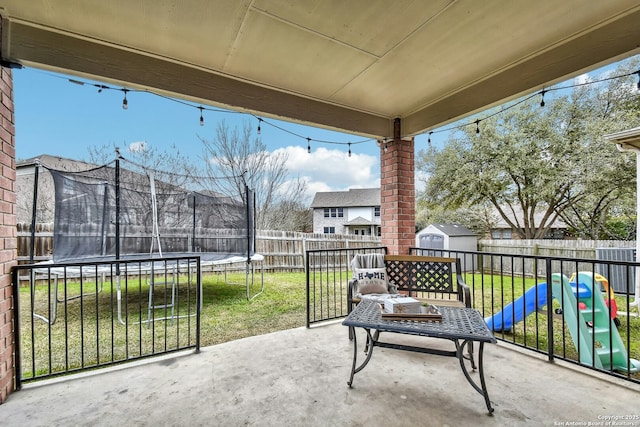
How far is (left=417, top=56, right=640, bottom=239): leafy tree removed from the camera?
7684 millimetres

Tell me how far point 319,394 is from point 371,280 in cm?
131

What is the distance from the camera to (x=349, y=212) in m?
21.4

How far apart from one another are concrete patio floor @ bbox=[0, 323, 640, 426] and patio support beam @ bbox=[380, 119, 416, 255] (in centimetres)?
157

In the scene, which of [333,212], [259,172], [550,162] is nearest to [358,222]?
[333,212]

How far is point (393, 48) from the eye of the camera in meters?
2.37

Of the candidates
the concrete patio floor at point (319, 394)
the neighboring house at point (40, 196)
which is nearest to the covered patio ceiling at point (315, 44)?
the concrete patio floor at point (319, 394)

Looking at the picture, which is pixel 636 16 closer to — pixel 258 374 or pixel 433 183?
pixel 258 374

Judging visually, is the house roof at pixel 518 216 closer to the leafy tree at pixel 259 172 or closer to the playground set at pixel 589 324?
the leafy tree at pixel 259 172

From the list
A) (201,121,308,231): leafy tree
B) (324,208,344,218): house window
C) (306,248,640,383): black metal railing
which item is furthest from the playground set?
(324,208,344,218): house window

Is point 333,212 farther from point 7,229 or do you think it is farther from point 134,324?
point 7,229

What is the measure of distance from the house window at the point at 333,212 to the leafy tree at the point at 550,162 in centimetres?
1069

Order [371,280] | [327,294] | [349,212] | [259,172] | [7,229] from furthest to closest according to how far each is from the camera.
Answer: [349,212] → [259,172] → [327,294] → [371,280] → [7,229]

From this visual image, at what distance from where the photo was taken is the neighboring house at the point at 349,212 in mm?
20547

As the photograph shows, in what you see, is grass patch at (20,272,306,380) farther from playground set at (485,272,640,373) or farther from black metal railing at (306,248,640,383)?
playground set at (485,272,640,373)
